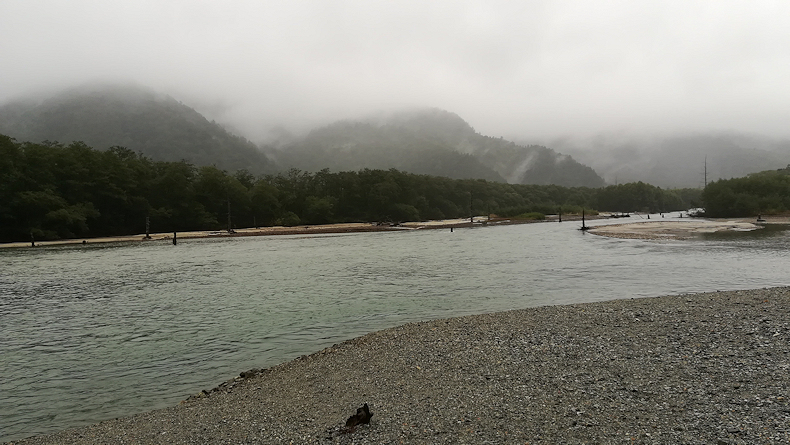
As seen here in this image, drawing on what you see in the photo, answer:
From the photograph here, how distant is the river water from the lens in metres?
12.9

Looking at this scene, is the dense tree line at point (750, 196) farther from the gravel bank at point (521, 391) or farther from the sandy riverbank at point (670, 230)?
the gravel bank at point (521, 391)

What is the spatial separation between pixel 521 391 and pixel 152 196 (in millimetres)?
122452

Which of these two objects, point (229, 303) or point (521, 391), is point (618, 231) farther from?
point (521, 391)

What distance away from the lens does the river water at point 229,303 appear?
12.9 m

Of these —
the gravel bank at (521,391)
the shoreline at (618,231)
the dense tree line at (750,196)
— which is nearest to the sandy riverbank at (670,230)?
the shoreline at (618,231)

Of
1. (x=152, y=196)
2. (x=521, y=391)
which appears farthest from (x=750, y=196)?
(x=152, y=196)

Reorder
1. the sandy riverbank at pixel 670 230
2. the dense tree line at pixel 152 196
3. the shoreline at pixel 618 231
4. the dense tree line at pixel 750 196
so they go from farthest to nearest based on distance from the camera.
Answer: the dense tree line at pixel 750 196
the dense tree line at pixel 152 196
the shoreline at pixel 618 231
the sandy riverbank at pixel 670 230

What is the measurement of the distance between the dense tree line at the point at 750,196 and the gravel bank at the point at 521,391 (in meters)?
135

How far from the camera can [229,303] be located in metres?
24.9

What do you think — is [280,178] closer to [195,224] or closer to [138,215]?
[195,224]

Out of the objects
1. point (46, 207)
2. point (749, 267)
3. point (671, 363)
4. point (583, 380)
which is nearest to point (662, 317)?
point (671, 363)

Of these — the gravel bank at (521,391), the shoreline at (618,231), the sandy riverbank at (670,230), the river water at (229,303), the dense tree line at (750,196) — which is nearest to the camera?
the gravel bank at (521,391)

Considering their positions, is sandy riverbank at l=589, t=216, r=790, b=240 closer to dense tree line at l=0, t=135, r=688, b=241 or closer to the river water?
the river water

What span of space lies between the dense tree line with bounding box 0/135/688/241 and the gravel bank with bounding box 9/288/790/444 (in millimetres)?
92708
